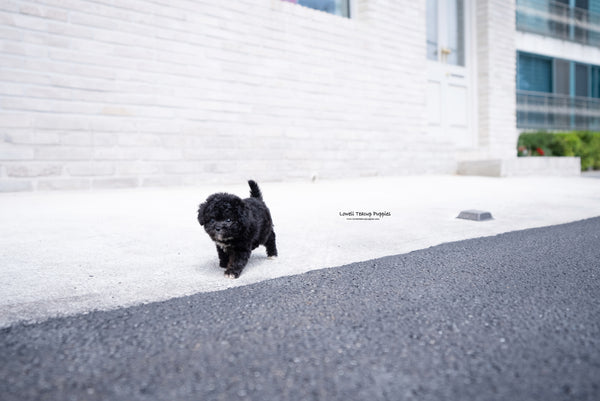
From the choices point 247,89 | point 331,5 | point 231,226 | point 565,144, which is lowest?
point 231,226

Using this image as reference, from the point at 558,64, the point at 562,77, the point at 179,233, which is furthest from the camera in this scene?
the point at 562,77

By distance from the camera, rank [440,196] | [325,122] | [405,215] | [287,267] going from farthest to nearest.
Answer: [325,122]
[440,196]
[405,215]
[287,267]

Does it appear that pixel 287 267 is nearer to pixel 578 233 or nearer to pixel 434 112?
pixel 578 233

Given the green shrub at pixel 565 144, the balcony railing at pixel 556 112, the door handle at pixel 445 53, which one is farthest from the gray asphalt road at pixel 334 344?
the balcony railing at pixel 556 112

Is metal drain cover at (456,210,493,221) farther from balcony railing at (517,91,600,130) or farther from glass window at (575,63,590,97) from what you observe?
glass window at (575,63,590,97)

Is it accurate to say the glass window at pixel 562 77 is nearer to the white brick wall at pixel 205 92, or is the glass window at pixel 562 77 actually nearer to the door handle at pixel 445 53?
the door handle at pixel 445 53

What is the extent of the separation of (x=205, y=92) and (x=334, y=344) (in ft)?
21.5

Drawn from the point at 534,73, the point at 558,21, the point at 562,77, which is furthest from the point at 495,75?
the point at 558,21

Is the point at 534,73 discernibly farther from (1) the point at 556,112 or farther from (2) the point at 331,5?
(2) the point at 331,5

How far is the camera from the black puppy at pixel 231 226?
246cm

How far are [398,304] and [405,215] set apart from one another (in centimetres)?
307

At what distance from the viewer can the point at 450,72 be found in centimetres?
1182

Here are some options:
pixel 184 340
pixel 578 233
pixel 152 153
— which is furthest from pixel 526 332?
pixel 152 153

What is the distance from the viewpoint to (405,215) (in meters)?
4.96
